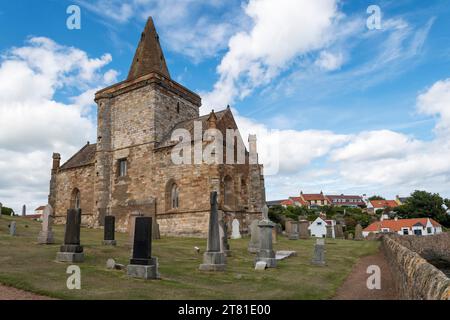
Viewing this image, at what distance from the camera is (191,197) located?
2394 centimetres

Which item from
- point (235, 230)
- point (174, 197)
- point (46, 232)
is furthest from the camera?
point (174, 197)

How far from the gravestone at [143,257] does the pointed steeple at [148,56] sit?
840 inches

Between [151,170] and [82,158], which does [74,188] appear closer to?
[82,158]

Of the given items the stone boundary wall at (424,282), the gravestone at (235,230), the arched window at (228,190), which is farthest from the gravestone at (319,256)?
the arched window at (228,190)

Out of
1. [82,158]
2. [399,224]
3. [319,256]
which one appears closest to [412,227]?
[399,224]

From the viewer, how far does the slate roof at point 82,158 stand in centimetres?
3090

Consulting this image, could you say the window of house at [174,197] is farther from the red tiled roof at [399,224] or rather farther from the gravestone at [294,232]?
the red tiled roof at [399,224]

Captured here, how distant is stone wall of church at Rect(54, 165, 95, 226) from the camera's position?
95.5 ft

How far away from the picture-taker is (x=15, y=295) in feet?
22.7

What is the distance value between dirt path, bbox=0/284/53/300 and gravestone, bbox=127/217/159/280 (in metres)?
2.68

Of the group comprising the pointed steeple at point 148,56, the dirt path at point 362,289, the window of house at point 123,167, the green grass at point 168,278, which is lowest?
the dirt path at point 362,289

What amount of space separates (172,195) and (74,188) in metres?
10.8

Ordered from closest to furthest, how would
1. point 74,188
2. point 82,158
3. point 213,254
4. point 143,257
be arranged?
point 143,257
point 213,254
point 74,188
point 82,158
